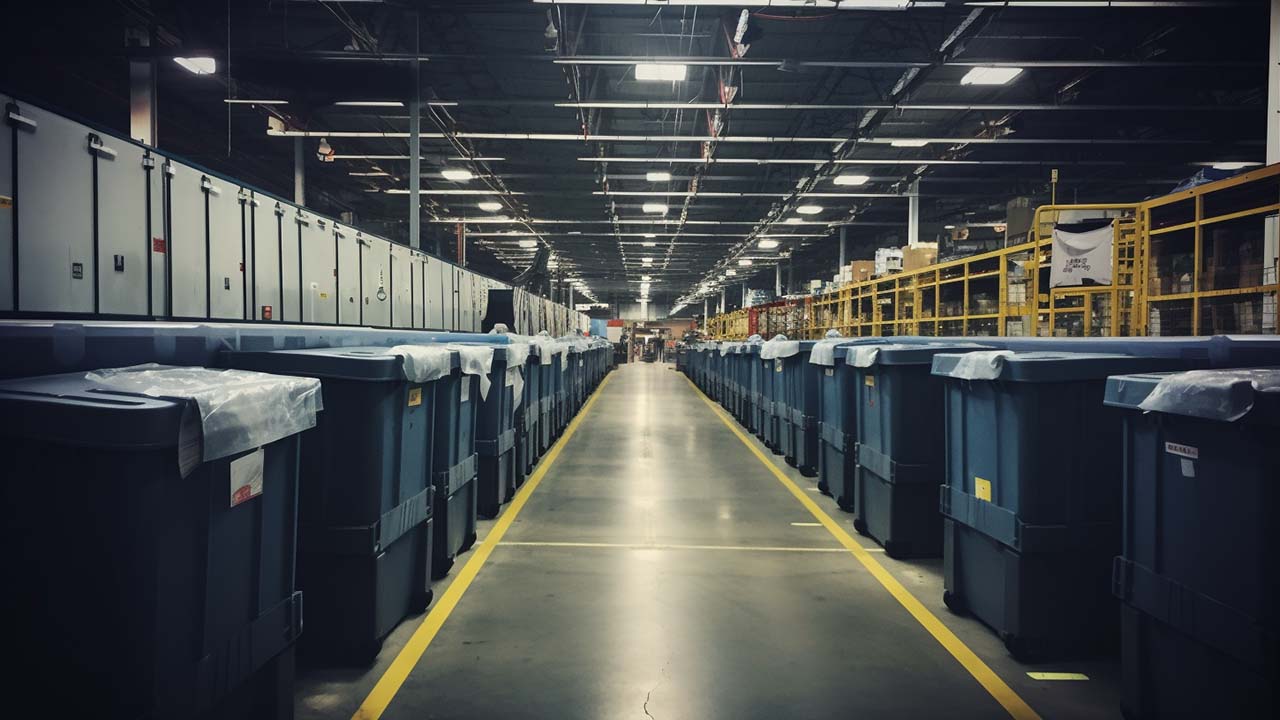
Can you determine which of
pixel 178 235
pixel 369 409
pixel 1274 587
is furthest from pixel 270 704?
pixel 178 235

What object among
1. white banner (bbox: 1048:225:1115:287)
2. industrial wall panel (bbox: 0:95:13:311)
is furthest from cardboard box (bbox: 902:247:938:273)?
industrial wall panel (bbox: 0:95:13:311)

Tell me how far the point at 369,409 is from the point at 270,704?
127 centimetres

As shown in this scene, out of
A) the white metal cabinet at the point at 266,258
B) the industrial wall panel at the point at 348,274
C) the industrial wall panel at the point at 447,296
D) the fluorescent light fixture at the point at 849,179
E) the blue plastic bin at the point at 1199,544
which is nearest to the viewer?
the blue plastic bin at the point at 1199,544

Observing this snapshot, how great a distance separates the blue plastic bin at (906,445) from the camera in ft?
14.3

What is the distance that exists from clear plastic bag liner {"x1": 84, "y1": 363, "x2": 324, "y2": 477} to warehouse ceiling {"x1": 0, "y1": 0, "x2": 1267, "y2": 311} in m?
5.06

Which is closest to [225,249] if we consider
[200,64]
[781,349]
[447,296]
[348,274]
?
[348,274]

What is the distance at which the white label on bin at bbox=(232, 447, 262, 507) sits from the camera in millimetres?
1941

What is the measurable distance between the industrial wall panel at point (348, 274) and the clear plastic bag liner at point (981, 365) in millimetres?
9061

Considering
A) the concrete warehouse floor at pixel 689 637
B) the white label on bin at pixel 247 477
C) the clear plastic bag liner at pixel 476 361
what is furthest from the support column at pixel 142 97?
the white label on bin at pixel 247 477

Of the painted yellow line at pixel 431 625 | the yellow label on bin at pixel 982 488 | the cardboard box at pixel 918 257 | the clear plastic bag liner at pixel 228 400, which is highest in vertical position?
the cardboard box at pixel 918 257

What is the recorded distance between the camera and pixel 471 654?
3045mm

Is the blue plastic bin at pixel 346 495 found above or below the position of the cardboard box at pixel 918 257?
below

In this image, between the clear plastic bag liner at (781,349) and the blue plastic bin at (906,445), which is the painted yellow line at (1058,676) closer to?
the blue plastic bin at (906,445)

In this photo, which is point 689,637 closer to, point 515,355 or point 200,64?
point 515,355
